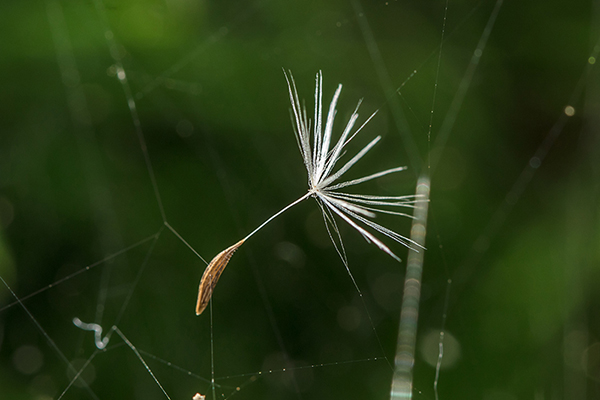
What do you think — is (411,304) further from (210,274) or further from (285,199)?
(210,274)

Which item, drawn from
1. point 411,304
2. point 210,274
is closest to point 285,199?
point 411,304

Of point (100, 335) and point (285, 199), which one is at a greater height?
point (285, 199)

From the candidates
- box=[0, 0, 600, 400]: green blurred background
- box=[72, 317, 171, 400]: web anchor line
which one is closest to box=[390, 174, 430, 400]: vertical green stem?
box=[0, 0, 600, 400]: green blurred background

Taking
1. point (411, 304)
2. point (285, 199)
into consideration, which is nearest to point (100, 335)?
point (285, 199)

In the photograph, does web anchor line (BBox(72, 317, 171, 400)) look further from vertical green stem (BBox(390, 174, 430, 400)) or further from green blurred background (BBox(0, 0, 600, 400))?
vertical green stem (BBox(390, 174, 430, 400))

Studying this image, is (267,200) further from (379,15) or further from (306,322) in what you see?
(379,15)

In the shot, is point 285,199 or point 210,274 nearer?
point 210,274

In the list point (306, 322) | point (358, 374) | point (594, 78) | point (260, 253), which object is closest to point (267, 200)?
point (260, 253)

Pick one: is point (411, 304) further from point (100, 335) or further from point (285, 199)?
point (100, 335)
